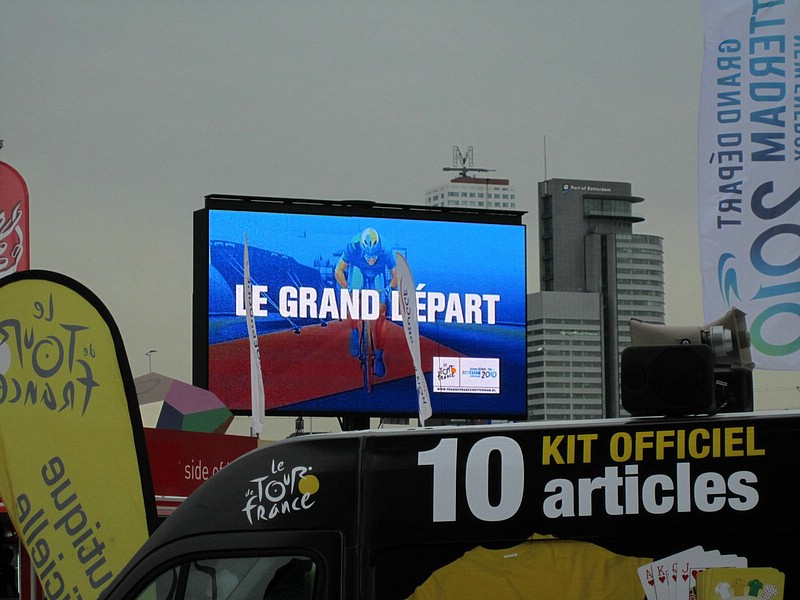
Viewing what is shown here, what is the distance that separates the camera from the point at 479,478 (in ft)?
16.8

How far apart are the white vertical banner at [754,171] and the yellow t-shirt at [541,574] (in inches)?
218

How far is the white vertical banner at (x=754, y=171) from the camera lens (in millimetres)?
10320

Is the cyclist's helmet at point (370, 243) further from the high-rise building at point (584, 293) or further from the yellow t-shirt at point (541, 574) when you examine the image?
the high-rise building at point (584, 293)

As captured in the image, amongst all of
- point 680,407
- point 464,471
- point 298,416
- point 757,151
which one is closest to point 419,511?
point 464,471

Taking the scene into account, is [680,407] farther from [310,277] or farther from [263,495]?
[310,277]

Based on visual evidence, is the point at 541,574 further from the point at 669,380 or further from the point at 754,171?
the point at 754,171

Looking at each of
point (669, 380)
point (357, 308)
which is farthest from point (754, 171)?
point (357, 308)

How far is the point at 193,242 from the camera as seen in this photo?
31234mm

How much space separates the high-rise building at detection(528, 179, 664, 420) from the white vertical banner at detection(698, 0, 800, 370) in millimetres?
50117

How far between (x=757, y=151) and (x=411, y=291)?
1291 centimetres

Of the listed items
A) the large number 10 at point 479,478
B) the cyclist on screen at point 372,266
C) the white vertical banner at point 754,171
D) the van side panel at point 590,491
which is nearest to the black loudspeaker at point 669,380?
the van side panel at point 590,491

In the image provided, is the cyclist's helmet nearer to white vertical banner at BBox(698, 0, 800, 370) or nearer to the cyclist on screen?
the cyclist on screen

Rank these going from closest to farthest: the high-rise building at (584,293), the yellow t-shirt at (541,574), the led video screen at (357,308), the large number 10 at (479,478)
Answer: the yellow t-shirt at (541,574) < the large number 10 at (479,478) < the led video screen at (357,308) < the high-rise building at (584,293)

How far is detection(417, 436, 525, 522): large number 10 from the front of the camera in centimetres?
507
